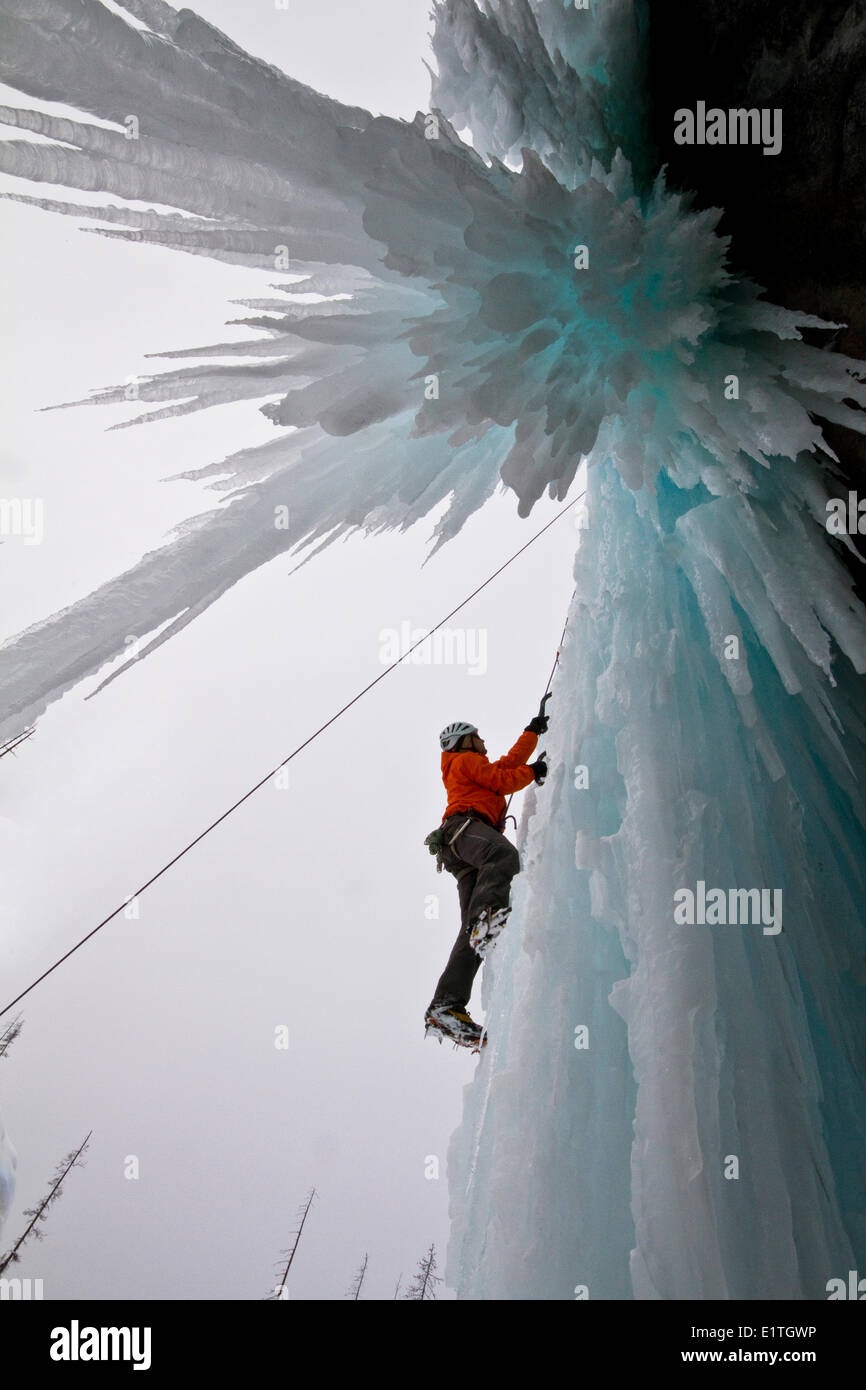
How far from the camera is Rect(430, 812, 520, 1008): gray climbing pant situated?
3.19 meters

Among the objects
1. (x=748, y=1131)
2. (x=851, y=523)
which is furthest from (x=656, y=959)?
(x=851, y=523)

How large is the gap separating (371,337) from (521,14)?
1.16 meters

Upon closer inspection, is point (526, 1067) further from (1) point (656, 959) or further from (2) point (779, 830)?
(2) point (779, 830)

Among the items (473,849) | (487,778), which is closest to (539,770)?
(487,778)

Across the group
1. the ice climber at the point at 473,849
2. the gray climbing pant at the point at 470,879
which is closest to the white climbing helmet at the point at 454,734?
the ice climber at the point at 473,849

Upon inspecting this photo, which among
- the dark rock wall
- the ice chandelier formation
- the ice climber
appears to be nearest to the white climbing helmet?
the ice climber

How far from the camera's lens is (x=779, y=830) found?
2.05 m

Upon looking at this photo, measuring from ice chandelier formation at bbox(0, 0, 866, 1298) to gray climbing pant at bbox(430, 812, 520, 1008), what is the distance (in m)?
0.64

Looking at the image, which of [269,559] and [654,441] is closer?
[269,559]

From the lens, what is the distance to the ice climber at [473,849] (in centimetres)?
315

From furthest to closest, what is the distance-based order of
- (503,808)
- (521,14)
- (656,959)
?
(503,808) < (521,14) < (656,959)

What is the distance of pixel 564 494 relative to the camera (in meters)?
2.15

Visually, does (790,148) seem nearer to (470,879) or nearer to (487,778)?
(487,778)
